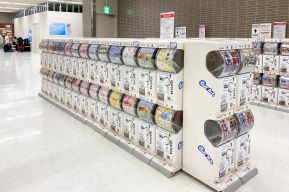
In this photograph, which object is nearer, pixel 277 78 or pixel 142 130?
pixel 142 130

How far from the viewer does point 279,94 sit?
5.42m

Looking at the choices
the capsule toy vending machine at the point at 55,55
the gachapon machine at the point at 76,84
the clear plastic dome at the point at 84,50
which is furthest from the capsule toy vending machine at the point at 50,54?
the clear plastic dome at the point at 84,50

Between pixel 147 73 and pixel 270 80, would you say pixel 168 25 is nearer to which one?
pixel 147 73

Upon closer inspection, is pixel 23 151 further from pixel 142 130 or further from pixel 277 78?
pixel 277 78

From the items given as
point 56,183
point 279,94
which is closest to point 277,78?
point 279,94

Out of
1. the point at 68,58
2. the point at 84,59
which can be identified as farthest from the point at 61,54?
the point at 84,59

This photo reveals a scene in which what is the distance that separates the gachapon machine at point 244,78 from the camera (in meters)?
2.54

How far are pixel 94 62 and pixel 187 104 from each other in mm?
1911

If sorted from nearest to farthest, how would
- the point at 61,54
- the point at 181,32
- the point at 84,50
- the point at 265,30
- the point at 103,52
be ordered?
the point at 103,52
the point at 84,50
the point at 61,54
the point at 265,30
the point at 181,32

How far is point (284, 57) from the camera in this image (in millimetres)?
5266

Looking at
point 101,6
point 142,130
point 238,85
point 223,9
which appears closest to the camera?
point 238,85

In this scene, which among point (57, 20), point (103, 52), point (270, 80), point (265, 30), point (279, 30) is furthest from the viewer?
point (57, 20)

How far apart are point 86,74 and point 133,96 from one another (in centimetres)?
134

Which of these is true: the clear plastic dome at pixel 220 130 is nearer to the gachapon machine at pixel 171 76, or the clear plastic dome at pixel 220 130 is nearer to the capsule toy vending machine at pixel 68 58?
the gachapon machine at pixel 171 76
